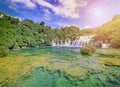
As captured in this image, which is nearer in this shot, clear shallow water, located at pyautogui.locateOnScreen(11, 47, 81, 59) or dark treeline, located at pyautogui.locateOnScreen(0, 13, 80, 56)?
clear shallow water, located at pyautogui.locateOnScreen(11, 47, 81, 59)

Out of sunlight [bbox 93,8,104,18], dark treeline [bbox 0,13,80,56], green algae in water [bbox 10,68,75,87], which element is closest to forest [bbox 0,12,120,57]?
dark treeline [bbox 0,13,80,56]

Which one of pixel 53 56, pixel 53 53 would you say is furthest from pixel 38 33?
pixel 53 56

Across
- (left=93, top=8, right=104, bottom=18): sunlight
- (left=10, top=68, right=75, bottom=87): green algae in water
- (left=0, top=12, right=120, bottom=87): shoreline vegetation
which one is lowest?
(left=10, top=68, right=75, bottom=87): green algae in water

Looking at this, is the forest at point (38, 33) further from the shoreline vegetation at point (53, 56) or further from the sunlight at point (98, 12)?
the sunlight at point (98, 12)

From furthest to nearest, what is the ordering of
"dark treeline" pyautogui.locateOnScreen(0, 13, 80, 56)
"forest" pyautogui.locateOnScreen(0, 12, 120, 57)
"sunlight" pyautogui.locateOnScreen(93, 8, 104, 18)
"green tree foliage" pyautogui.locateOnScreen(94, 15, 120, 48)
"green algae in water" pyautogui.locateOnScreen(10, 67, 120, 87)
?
"green tree foliage" pyautogui.locateOnScreen(94, 15, 120, 48) → "forest" pyautogui.locateOnScreen(0, 12, 120, 57) → "dark treeline" pyautogui.locateOnScreen(0, 13, 80, 56) → "sunlight" pyautogui.locateOnScreen(93, 8, 104, 18) → "green algae in water" pyautogui.locateOnScreen(10, 67, 120, 87)

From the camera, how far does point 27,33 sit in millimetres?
11031

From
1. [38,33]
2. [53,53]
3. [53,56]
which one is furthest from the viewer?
[38,33]

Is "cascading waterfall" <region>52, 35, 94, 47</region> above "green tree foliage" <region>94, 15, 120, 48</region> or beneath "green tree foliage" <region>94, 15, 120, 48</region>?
beneath

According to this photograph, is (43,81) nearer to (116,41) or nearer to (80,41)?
(116,41)

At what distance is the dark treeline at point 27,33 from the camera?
848 cm

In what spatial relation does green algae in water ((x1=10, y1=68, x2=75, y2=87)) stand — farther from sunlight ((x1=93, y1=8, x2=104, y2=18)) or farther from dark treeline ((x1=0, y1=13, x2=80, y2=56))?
dark treeline ((x1=0, y1=13, x2=80, y2=56))

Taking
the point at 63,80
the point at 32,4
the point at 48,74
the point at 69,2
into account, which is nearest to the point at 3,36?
the point at 32,4

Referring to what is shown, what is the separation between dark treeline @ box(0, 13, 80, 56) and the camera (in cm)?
848

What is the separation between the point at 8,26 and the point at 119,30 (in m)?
7.51
